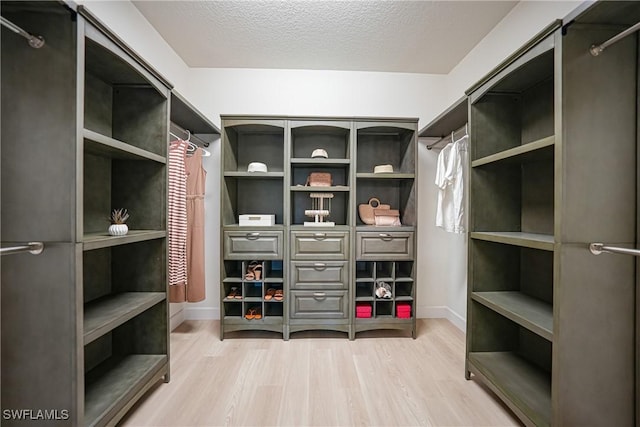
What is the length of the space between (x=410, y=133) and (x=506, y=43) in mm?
939

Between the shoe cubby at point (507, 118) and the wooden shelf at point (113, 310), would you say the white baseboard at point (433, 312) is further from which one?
the wooden shelf at point (113, 310)

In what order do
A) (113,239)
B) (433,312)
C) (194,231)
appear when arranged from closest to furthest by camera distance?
(113,239) < (194,231) < (433,312)

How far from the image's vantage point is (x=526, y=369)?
172cm

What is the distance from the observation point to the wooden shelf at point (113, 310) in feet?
4.24

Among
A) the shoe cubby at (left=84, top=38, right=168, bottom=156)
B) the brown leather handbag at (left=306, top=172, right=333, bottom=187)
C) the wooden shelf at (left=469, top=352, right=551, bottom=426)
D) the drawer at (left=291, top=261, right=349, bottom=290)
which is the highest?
the shoe cubby at (left=84, top=38, right=168, bottom=156)

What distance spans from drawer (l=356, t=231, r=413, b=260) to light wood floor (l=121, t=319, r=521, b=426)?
0.76 metres

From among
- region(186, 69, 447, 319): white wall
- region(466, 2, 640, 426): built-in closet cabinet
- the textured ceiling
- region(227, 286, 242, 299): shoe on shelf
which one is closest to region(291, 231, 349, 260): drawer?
region(227, 286, 242, 299): shoe on shelf

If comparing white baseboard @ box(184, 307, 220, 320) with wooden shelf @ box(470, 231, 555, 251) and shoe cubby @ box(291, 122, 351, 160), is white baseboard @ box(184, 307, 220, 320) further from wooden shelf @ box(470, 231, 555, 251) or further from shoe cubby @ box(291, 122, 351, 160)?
wooden shelf @ box(470, 231, 555, 251)

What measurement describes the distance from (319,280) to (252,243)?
69cm

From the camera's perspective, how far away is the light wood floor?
5.05 feet

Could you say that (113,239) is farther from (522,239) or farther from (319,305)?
(522,239)

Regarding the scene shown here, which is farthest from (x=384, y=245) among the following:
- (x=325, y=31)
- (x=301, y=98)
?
(x=325, y=31)

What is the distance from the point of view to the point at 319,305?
98.7 inches

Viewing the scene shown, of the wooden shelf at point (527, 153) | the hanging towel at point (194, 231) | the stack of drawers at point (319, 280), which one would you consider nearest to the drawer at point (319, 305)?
the stack of drawers at point (319, 280)
